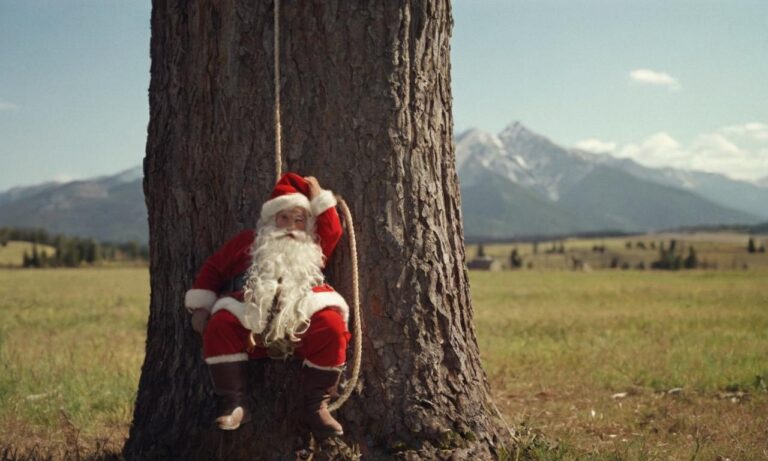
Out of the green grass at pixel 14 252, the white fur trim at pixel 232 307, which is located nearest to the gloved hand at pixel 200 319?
the white fur trim at pixel 232 307

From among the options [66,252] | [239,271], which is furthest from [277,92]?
[66,252]

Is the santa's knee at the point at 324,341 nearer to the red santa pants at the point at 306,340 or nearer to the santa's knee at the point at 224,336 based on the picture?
the red santa pants at the point at 306,340

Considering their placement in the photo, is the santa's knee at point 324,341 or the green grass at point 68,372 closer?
the santa's knee at point 324,341

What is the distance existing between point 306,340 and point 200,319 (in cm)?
60

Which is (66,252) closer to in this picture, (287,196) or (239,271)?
(239,271)

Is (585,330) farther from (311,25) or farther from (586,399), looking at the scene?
(311,25)

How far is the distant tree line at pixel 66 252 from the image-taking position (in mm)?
63353

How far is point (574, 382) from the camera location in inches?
308

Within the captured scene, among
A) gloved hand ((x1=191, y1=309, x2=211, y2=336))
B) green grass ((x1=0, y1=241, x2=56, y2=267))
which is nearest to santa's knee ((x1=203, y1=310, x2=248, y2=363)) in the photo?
gloved hand ((x1=191, y1=309, x2=211, y2=336))

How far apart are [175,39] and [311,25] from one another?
87 cm

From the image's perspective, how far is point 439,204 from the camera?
4.43 meters

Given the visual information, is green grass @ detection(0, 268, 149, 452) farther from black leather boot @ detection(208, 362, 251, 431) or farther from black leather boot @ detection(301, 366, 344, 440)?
black leather boot @ detection(301, 366, 344, 440)

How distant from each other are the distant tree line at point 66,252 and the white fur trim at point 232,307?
6272 cm

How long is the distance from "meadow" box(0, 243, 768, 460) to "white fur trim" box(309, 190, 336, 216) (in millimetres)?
1751
